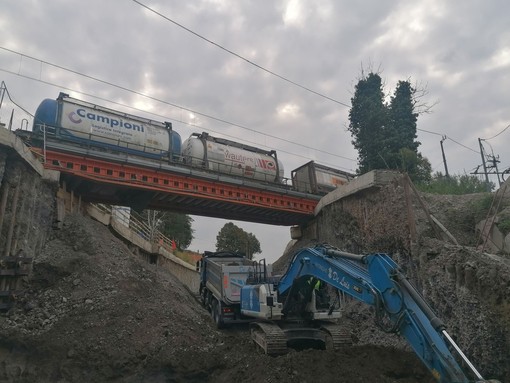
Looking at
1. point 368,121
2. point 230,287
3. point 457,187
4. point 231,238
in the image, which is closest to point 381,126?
point 368,121

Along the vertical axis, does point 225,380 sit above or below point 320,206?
below

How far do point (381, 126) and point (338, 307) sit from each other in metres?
21.7

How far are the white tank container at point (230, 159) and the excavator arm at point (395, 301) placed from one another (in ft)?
46.9

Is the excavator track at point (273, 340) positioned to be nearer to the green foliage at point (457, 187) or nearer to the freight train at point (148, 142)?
the freight train at point (148, 142)

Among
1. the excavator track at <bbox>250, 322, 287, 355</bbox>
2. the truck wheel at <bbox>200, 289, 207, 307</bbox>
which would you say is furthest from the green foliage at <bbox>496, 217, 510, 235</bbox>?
the truck wheel at <bbox>200, 289, 207, 307</bbox>

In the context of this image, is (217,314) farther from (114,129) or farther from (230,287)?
(114,129)

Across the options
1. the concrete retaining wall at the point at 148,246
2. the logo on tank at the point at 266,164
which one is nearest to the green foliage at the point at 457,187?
the logo on tank at the point at 266,164

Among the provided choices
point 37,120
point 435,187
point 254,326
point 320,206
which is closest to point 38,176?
point 37,120

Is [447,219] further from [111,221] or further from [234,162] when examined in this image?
[111,221]

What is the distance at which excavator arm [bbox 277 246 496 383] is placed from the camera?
4938 mm

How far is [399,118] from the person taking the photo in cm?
3044

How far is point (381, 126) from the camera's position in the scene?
29234 millimetres

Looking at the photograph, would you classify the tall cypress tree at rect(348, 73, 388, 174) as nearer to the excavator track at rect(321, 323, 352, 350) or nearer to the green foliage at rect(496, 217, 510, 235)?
the green foliage at rect(496, 217, 510, 235)

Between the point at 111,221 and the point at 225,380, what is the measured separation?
15.0 metres
